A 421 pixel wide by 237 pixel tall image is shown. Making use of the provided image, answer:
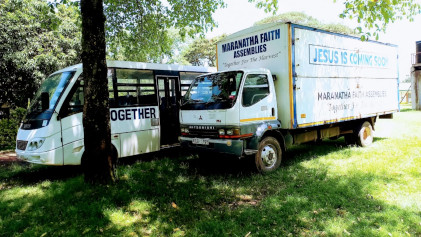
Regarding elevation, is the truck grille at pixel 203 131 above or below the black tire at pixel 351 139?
above

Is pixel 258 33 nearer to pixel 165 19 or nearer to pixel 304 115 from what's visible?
pixel 304 115

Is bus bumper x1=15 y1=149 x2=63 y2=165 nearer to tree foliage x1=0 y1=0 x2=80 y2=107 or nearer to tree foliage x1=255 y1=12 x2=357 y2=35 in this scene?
tree foliage x1=0 y1=0 x2=80 y2=107

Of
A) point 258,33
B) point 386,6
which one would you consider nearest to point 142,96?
point 258,33

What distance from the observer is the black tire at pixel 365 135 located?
28.7 feet

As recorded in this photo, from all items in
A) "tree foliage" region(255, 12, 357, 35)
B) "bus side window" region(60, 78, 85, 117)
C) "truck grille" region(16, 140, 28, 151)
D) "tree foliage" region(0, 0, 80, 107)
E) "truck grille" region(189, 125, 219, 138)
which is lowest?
"truck grille" region(16, 140, 28, 151)

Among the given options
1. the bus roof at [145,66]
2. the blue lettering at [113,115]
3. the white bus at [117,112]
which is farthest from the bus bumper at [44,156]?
the bus roof at [145,66]

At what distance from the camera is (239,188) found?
5441 millimetres

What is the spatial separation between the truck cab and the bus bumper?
9.03 feet

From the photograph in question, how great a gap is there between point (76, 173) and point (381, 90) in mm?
9455

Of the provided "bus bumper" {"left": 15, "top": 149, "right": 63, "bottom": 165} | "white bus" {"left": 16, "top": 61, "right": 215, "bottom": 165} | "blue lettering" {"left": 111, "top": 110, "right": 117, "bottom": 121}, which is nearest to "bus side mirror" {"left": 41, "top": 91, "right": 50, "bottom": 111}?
"white bus" {"left": 16, "top": 61, "right": 215, "bottom": 165}

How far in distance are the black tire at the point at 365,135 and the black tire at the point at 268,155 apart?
147 inches

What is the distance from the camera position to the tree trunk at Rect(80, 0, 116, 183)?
4918 millimetres

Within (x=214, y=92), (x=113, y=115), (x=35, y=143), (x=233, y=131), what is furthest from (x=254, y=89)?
A: (x=35, y=143)

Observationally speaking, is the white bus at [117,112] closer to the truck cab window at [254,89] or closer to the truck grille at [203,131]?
the truck grille at [203,131]
